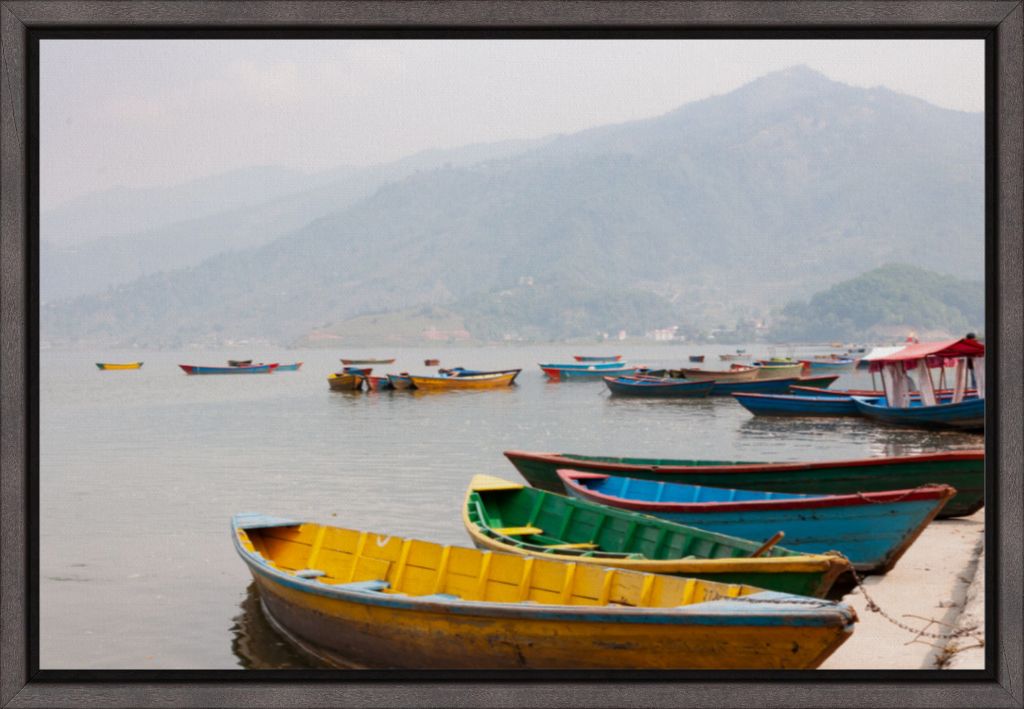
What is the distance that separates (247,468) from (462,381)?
56.3 feet

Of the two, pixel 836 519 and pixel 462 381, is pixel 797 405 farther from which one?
pixel 462 381

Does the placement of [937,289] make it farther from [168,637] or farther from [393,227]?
[393,227]

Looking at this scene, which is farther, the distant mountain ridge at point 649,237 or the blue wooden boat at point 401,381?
the distant mountain ridge at point 649,237

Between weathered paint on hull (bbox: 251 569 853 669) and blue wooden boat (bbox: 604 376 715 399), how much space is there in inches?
971

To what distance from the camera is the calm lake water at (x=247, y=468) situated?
6816mm

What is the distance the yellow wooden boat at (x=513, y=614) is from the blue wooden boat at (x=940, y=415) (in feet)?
40.2

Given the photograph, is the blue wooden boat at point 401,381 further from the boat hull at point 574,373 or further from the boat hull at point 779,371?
the boat hull at point 779,371

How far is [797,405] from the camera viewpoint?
2030 cm

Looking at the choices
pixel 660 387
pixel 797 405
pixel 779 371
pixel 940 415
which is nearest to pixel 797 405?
pixel 797 405

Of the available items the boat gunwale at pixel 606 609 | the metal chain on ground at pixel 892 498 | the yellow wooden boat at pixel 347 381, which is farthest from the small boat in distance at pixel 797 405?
the yellow wooden boat at pixel 347 381

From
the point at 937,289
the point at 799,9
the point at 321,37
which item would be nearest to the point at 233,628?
the point at 321,37

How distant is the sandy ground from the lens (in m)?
4.93

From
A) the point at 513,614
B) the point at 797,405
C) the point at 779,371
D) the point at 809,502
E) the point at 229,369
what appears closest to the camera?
the point at 513,614

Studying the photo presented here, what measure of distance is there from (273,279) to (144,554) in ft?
470
